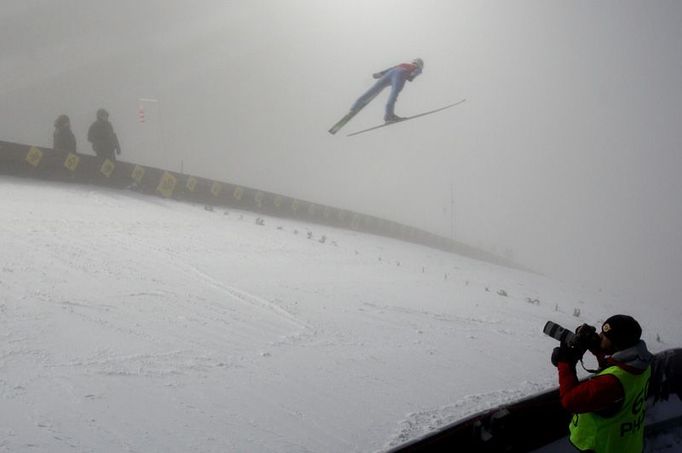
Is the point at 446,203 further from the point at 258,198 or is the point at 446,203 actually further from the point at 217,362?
the point at 217,362

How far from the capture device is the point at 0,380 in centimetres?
364

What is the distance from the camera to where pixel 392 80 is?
31.6ft

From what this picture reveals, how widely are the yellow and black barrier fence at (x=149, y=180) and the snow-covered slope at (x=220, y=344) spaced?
3.26 metres

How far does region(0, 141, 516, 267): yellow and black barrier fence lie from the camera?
13.2 metres

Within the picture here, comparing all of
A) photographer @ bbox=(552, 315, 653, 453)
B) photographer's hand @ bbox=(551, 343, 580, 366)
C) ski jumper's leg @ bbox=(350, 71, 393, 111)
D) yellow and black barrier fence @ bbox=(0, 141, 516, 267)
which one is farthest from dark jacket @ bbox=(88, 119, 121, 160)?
photographer @ bbox=(552, 315, 653, 453)

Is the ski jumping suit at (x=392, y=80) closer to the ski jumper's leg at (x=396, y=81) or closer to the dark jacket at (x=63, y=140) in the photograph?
the ski jumper's leg at (x=396, y=81)

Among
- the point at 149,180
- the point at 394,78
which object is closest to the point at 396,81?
the point at 394,78

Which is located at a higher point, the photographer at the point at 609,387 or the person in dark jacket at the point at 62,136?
the person in dark jacket at the point at 62,136

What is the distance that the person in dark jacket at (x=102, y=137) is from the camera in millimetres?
14438

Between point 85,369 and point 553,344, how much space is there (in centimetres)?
703

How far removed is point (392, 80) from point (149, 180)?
9.39m

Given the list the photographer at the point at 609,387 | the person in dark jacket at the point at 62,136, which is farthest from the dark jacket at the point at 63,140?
the photographer at the point at 609,387

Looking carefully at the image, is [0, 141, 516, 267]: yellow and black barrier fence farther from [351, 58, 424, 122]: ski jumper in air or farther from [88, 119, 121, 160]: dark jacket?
[351, 58, 424, 122]: ski jumper in air

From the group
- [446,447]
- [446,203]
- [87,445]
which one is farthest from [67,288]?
[446,203]
